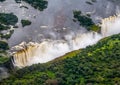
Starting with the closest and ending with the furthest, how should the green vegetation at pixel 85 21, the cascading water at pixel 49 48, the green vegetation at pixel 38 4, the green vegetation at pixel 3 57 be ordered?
the green vegetation at pixel 3 57 → the cascading water at pixel 49 48 → the green vegetation at pixel 85 21 → the green vegetation at pixel 38 4

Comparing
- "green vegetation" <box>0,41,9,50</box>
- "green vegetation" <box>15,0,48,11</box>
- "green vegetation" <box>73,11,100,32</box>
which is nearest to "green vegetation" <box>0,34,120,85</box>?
"green vegetation" <box>0,41,9,50</box>

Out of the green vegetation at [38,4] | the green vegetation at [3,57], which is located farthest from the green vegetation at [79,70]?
the green vegetation at [38,4]

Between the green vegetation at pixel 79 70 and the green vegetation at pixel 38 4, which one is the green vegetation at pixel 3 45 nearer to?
the green vegetation at pixel 79 70

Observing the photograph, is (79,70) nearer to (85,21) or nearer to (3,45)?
(3,45)

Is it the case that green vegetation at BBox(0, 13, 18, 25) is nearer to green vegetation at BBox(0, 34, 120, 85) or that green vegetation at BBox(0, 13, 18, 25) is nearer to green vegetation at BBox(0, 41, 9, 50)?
green vegetation at BBox(0, 41, 9, 50)

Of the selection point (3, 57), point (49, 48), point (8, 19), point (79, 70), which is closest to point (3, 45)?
point (3, 57)
